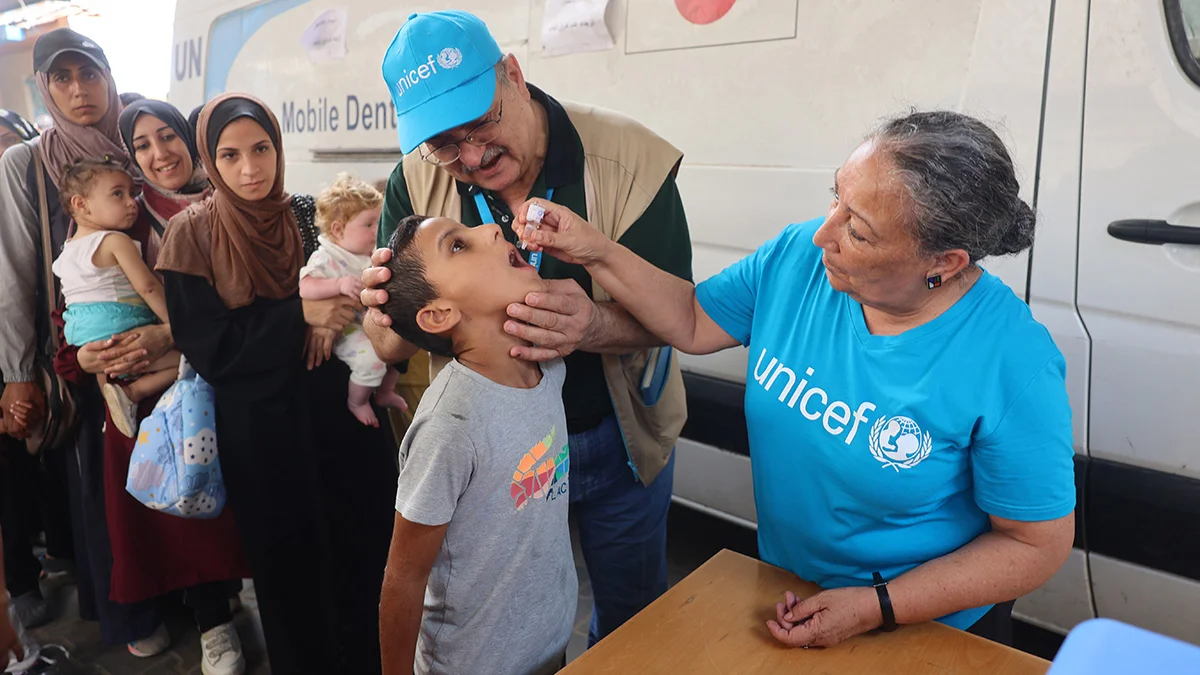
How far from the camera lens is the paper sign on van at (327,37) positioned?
3.54m

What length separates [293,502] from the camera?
7.18 feet

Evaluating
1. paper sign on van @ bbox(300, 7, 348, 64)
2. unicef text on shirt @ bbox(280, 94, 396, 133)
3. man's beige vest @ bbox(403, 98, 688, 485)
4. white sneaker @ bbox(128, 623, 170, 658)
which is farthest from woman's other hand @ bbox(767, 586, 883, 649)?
paper sign on van @ bbox(300, 7, 348, 64)

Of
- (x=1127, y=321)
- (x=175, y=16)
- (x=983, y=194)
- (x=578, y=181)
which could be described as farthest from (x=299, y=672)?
(x=175, y=16)

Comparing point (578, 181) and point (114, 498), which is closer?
point (578, 181)

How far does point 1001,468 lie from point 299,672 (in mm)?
2014

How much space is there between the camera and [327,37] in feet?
11.8

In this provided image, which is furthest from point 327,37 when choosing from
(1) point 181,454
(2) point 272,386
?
(1) point 181,454

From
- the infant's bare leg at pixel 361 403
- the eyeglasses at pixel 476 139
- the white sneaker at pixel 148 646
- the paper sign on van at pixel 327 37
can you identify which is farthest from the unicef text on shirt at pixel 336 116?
the white sneaker at pixel 148 646

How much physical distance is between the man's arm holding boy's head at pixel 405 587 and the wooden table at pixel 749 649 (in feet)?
1.04

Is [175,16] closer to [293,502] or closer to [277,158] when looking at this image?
[277,158]

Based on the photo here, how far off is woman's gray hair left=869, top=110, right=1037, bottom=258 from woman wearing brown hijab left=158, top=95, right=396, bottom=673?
5.24ft

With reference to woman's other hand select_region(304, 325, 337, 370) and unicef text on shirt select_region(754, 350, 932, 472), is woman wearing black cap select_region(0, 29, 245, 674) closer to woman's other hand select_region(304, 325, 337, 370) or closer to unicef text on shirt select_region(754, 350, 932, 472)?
woman's other hand select_region(304, 325, 337, 370)

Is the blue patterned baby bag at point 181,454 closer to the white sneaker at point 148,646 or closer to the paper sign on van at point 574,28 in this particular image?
the white sneaker at point 148,646

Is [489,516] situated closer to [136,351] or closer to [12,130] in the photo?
[136,351]
